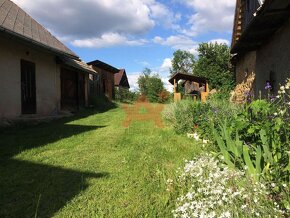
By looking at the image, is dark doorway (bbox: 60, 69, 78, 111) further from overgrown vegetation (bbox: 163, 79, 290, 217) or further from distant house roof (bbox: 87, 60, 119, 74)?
overgrown vegetation (bbox: 163, 79, 290, 217)

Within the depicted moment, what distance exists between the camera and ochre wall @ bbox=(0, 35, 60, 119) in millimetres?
9328

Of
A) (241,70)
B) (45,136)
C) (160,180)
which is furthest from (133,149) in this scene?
(241,70)

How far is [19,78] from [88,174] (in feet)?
22.7

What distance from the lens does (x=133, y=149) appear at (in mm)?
5840

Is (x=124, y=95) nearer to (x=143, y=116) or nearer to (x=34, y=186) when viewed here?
(x=143, y=116)

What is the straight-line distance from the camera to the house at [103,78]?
81.1ft

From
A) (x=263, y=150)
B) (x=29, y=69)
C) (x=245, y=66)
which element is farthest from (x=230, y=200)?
(x=245, y=66)

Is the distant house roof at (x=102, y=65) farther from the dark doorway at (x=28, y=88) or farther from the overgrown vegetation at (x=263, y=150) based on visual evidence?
the overgrown vegetation at (x=263, y=150)

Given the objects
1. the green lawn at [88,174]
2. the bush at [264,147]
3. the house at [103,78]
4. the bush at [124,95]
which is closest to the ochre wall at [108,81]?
the house at [103,78]

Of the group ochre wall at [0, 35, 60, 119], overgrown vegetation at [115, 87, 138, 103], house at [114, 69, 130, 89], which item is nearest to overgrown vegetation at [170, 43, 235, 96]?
overgrown vegetation at [115, 87, 138, 103]

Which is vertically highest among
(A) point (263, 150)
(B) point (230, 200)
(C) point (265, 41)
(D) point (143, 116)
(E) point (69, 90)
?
(C) point (265, 41)

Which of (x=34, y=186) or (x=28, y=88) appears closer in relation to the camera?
A: (x=34, y=186)

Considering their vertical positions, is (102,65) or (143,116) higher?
(102,65)

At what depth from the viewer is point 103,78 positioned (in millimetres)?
26781
